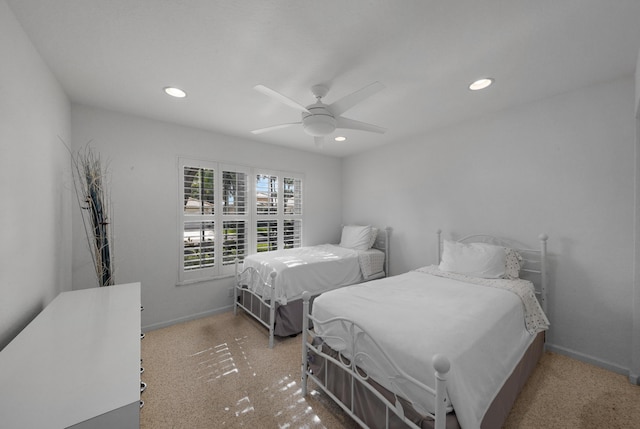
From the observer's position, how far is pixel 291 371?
2.15 meters

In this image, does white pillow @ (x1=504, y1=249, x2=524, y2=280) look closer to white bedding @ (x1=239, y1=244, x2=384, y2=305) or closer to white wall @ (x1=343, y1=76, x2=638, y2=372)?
white wall @ (x1=343, y1=76, x2=638, y2=372)

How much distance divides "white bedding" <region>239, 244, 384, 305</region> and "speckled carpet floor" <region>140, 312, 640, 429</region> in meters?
0.59

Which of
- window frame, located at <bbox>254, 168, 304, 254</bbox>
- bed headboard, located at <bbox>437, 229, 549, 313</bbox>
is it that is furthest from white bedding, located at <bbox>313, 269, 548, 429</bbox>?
window frame, located at <bbox>254, 168, 304, 254</bbox>

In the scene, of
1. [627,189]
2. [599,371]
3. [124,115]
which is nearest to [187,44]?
[124,115]

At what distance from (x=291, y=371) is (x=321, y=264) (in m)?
1.21

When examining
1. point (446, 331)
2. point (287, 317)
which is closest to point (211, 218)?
point (287, 317)

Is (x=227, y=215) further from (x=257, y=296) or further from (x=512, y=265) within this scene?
(x=512, y=265)

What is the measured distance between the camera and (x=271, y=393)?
1.89 meters

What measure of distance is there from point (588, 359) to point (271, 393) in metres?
2.81

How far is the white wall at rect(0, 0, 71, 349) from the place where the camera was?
1.28 m

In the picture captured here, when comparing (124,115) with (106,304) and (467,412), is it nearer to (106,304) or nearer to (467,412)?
(106,304)

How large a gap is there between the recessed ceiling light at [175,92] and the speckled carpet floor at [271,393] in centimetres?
247

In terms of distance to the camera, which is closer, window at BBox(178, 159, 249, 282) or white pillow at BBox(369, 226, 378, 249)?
window at BBox(178, 159, 249, 282)

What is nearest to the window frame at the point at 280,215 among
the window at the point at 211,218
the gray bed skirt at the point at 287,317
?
the window at the point at 211,218
